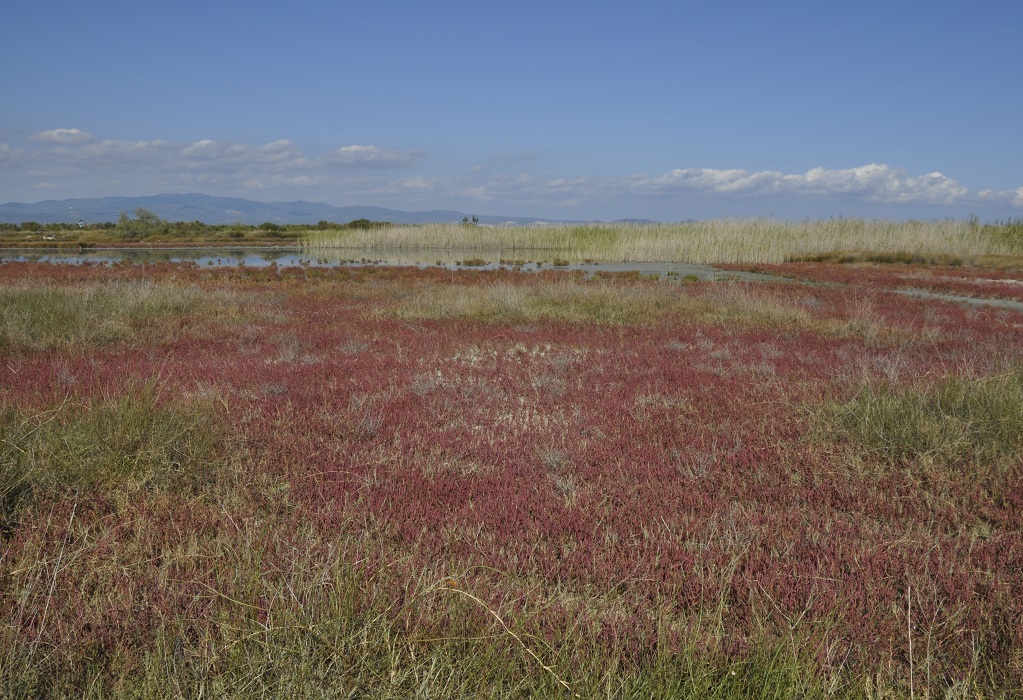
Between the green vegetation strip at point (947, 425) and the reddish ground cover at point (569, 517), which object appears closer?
the reddish ground cover at point (569, 517)

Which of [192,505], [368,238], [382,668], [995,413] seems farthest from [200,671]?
[368,238]

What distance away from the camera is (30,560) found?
302 centimetres

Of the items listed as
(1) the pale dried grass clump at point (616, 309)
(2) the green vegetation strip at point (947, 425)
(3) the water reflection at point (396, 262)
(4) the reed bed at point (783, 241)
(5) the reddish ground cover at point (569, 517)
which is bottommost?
(5) the reddish ground cover at point (569, 517)

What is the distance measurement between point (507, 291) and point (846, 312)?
786 cm

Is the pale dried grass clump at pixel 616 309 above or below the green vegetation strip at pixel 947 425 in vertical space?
above

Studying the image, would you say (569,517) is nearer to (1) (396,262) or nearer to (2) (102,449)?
(2) (102,449)

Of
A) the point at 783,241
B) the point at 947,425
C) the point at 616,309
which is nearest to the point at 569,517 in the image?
the point at 947,425

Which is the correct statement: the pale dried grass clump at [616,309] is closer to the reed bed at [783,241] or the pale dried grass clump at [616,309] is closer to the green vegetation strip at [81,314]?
the green vegetation strip at [81,314]

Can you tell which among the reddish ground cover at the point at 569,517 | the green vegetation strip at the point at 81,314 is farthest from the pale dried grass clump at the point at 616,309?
the green vegetation strip at the point at 81,314

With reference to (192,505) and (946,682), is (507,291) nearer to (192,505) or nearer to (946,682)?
(192,505)

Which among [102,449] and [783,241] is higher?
[783,241]

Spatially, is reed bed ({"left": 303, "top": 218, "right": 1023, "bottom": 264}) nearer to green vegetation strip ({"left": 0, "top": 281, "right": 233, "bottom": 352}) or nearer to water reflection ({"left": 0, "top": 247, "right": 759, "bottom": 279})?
water reflection ({"left": 0, "top": 247, "right": 759, "bottom": 279})

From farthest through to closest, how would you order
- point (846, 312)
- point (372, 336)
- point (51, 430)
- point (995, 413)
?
point (846, 312) < point (372, 336) < point (995, 413) < point (51, 430)

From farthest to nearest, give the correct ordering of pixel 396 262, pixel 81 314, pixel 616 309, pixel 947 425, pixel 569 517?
pixel 396 262 < pixel 616 309 < pixel 81 314 < pixel 947 425 < pixel 569 517
